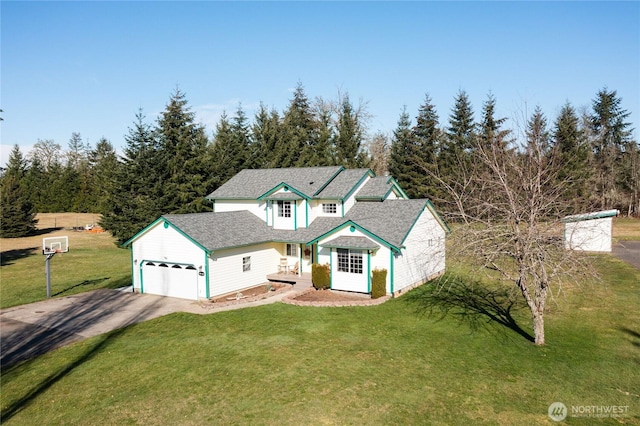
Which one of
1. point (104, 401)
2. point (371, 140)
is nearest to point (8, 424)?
point (104, 401)

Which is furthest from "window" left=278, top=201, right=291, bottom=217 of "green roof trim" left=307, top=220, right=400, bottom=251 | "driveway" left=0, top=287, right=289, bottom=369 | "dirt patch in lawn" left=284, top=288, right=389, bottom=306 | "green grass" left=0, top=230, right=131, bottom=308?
"green grass" left=0, top=230, right=131, bottom=308

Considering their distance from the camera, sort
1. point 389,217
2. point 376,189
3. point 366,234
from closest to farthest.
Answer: point 366,234 → point 389,217 → point 376,189

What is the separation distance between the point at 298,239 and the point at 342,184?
222 inches

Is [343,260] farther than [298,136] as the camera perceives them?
No

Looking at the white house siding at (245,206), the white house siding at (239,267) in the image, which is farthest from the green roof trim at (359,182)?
the white house siding at (245,206)

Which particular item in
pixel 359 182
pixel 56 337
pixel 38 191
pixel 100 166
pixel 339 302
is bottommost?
pixel 56 337

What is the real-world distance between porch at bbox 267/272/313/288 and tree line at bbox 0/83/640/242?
18.2 metres

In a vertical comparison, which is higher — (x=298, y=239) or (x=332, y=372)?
(x=298, y=239)

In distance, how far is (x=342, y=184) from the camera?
28938 mm

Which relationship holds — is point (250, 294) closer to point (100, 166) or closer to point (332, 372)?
point (332, 372)

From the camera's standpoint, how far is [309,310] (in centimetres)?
1989

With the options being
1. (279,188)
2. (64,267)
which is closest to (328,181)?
(279,188)

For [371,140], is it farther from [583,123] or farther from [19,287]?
[19,287]

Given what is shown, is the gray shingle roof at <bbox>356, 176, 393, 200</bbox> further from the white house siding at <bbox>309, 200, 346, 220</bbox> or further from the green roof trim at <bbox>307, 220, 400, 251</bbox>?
the green roof trim at <bbox>307, 220, 400, 251</bbox>
